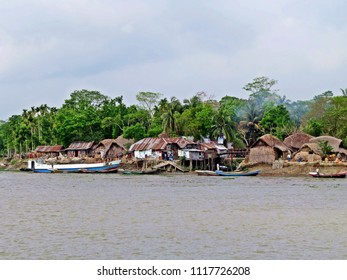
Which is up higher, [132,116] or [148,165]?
[132,116]

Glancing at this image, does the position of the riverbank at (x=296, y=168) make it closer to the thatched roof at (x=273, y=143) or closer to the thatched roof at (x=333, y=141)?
the thatched roof at (x=273, y=143)

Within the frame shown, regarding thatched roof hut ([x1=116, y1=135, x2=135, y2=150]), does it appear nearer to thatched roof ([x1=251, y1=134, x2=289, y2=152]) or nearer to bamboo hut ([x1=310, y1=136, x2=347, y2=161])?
thatched roof ([x1=251, y1=134, x2=289, y2=152])

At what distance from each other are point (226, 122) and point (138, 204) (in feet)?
131

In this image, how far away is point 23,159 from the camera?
288 feet

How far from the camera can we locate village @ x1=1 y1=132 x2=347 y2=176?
175ft

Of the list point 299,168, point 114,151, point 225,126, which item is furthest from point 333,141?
point 114,151

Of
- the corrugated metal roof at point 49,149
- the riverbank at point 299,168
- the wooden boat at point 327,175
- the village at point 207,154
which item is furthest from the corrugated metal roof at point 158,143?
the wooden boat at point 327,175

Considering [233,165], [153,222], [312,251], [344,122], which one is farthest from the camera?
[233,165]

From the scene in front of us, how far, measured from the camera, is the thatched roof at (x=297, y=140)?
5894 cm

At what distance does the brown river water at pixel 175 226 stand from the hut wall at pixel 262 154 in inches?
896

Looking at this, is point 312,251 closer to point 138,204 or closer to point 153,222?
point 153,222

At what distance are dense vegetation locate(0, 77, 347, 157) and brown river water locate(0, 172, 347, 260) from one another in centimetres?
3032

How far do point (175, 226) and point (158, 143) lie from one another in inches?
1835

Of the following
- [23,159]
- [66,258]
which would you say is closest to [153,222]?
[66,258]
